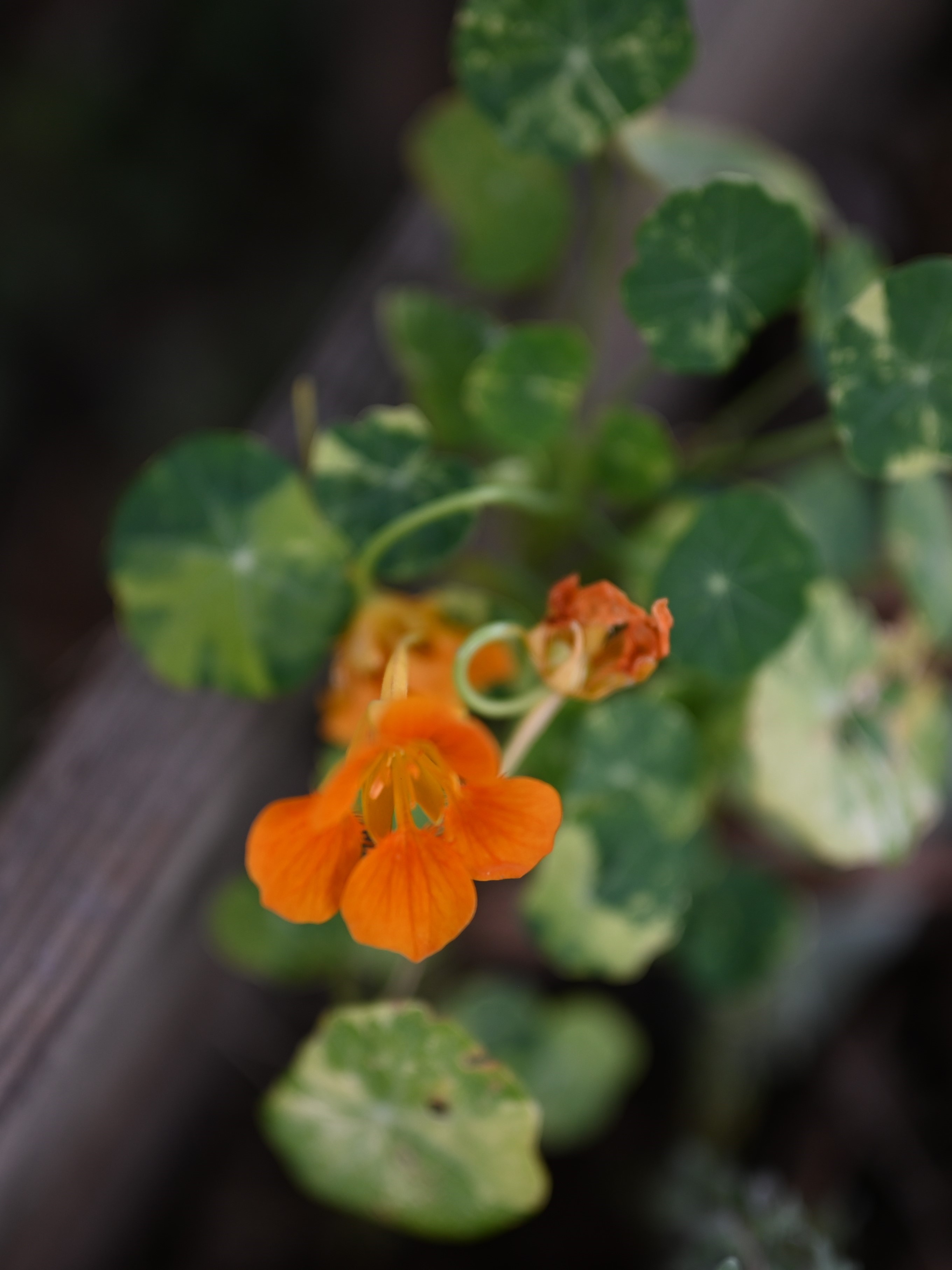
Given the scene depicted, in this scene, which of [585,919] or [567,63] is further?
[585,919]

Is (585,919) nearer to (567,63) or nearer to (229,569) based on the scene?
(229,569)

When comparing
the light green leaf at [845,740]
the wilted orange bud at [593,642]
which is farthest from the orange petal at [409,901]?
the light green leaf at [845,740]

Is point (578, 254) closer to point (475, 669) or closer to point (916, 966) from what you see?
point (475, 669)

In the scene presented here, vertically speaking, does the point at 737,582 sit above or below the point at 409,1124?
above

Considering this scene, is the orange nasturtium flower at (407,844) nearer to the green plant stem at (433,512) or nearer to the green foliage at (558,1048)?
the green plant stem at (433,512)

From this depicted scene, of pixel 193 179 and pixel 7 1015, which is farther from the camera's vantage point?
pixel 193 179

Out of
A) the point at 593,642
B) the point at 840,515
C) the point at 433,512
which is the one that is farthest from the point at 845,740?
the point at 433,512

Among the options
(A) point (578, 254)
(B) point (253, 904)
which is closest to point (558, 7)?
(A) point (578, 254)
